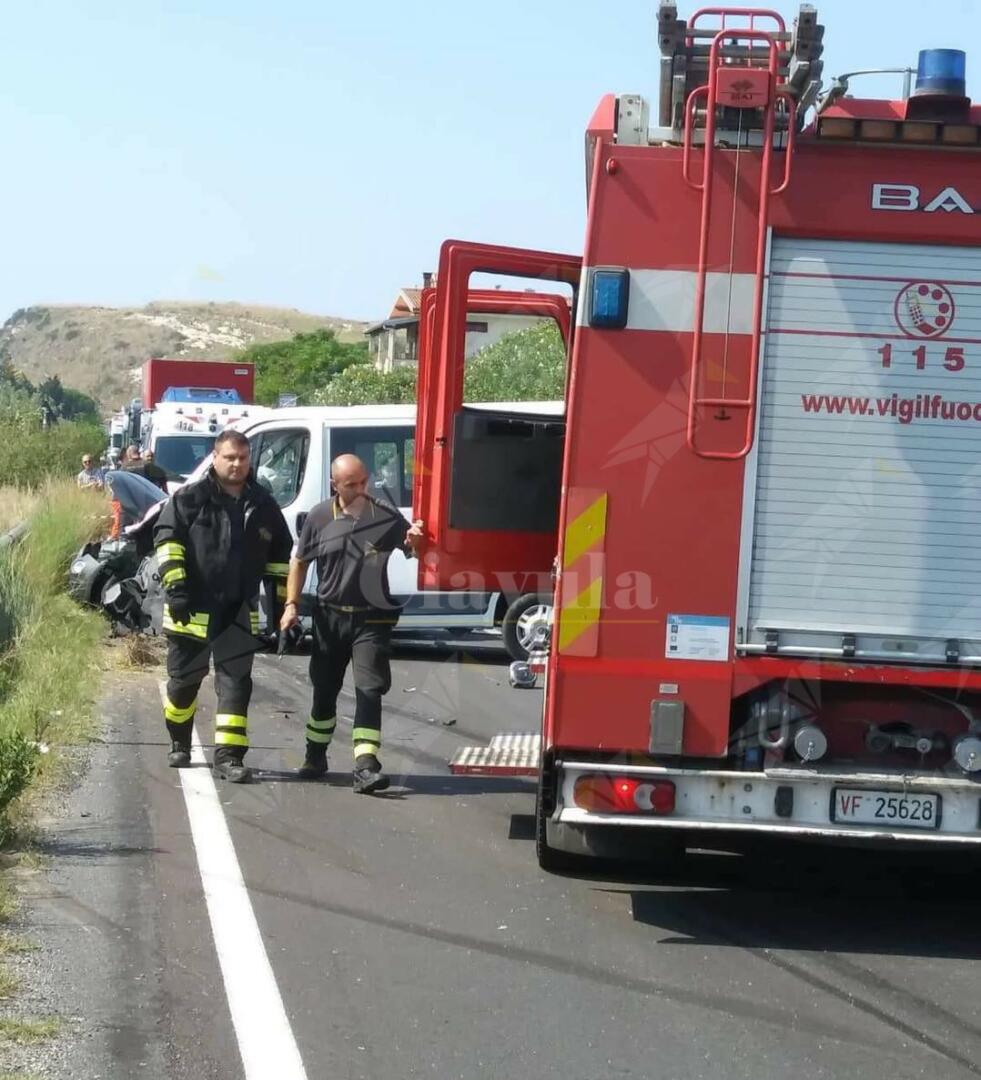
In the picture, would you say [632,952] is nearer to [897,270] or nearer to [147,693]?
[897,270]

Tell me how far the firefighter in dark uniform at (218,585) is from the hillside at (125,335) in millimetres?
129496

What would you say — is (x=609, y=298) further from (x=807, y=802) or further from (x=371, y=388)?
(x=371, y=388)

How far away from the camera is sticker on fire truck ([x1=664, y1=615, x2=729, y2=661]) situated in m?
6.39

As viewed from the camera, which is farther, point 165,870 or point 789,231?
point 165,870

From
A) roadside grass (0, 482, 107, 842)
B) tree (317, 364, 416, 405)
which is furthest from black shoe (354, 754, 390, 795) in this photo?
tree (317, 364, 416, 405)

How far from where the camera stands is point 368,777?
9117 mm

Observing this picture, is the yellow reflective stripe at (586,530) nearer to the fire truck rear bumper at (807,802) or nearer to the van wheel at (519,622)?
the fire truck rear bumper at (807,802)

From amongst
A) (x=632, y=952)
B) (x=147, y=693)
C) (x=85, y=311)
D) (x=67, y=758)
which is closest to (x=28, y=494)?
(x=147, y=693)

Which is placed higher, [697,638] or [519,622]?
[697,638]

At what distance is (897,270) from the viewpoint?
249 inches

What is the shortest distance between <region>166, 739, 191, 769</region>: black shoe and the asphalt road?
0.41ft

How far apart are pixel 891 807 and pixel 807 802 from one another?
30 centimetres

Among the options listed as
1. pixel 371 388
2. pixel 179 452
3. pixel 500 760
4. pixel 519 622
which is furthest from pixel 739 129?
pixel 371 388

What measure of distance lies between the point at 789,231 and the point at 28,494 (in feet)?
54.8
